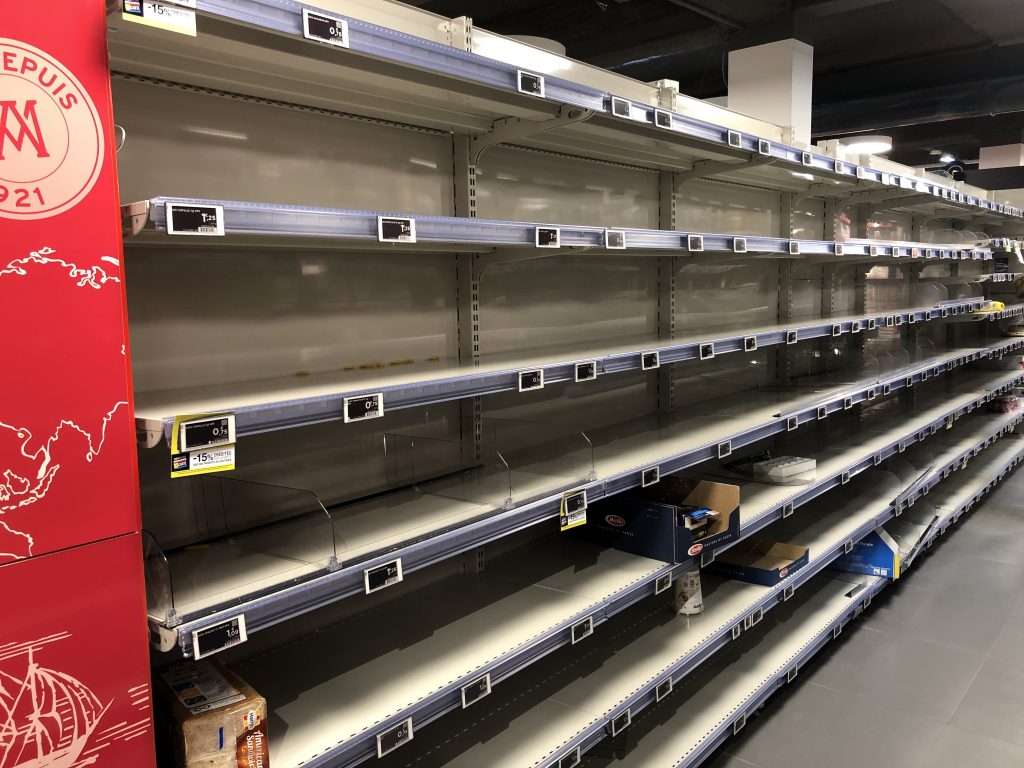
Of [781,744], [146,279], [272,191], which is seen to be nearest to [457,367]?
[272,191]

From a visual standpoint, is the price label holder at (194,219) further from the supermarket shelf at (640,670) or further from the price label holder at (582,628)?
the supermarket shelf at (640,670)

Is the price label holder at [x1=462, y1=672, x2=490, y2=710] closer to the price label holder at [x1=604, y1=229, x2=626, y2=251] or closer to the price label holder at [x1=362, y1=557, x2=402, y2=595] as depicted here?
the price label holder at [x1=362, y1=557, x2=402, y2=595]

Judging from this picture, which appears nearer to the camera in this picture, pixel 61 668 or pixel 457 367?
pixel 61 668

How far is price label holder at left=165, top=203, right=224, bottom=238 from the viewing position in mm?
1191

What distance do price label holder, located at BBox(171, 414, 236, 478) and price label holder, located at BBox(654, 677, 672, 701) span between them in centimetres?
166

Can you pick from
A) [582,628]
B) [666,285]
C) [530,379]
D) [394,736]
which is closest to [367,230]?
[530,379]

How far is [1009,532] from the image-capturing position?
524cm

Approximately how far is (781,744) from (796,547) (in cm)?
84

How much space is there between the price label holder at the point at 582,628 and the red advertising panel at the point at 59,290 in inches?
51.6

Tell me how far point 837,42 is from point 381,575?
6.08 metres

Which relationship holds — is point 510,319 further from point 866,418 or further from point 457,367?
point 866,418

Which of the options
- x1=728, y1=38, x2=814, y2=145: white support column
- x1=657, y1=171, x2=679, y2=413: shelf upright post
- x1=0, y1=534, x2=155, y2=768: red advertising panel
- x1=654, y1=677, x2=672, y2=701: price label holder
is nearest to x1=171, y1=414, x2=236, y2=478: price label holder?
x1=0, y1=534, x2=155, y2=768: red advertising panel

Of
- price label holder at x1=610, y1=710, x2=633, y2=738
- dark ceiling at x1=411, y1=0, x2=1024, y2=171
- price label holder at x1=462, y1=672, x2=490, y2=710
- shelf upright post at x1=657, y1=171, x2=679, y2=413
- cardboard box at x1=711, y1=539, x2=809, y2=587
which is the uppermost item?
dark ceiling at x1=411, y1=0, x2=1024, y2=171

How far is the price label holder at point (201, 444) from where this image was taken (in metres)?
1.25
